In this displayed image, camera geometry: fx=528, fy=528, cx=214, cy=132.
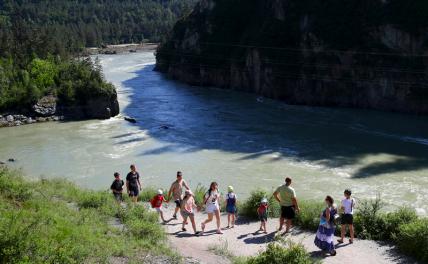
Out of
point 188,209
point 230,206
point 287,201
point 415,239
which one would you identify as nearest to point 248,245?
point 287,201

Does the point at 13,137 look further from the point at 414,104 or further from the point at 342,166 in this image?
the point at 414,104

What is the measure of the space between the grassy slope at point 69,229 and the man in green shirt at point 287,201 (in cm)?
448

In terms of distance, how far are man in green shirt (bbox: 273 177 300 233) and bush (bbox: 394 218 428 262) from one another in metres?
3.69

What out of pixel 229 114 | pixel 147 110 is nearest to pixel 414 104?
pixel 229 114

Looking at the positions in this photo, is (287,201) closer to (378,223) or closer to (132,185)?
(378,223)

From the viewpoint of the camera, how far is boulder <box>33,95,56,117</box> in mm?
64812

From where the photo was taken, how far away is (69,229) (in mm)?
15414

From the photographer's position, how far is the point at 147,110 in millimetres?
69188

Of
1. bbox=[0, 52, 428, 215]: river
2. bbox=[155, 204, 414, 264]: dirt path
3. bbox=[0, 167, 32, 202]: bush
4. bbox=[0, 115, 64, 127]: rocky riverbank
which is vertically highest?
bbox=[0, 167, 32, 202]: bush

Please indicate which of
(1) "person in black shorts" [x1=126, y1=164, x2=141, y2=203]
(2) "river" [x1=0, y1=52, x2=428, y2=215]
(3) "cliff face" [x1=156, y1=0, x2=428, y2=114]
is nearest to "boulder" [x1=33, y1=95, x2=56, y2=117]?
(2) "river" [x1=0, y1=52, x2=428, y2=215]

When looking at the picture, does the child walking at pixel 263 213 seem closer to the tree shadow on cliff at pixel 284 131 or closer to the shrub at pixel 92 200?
the shrub at pixel 92 200

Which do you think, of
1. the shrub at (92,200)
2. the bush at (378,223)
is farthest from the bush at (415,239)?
the shrub at (92,200)

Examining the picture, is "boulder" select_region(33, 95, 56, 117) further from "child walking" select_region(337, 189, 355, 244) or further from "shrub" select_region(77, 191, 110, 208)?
"child walking" select_region(337, 189, 355, 244)

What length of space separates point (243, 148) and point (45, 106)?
2902 centimetres
